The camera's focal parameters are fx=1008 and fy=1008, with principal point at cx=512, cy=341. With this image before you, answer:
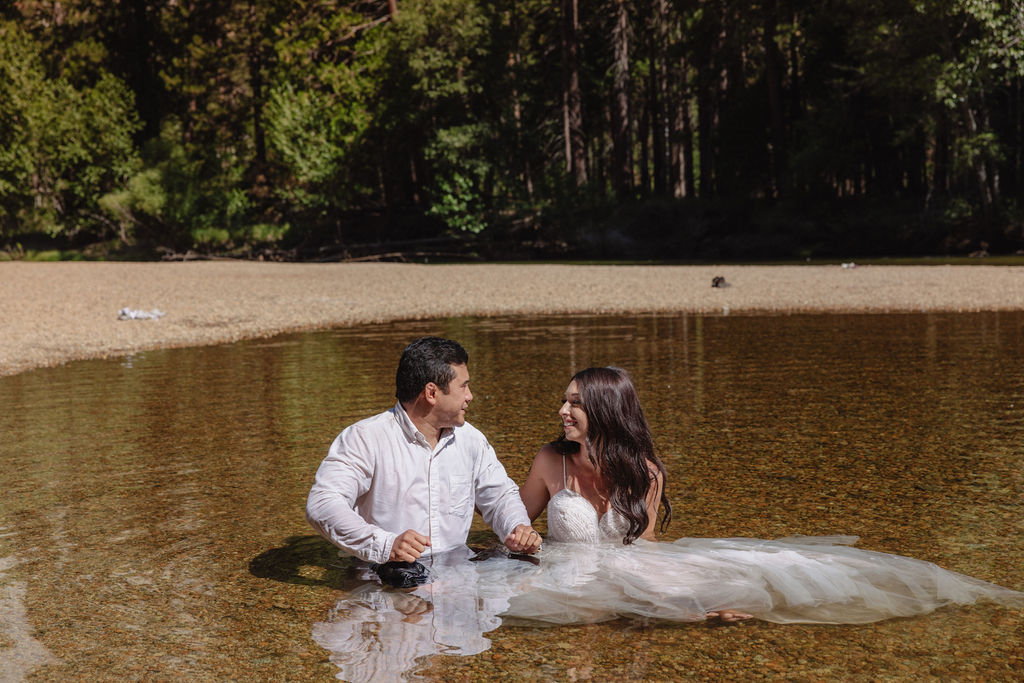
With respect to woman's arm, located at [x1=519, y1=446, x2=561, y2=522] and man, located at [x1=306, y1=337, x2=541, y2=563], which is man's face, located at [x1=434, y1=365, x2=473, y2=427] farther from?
woman's arm, located at [x1=519, y1=446, x2=561, y2=522]

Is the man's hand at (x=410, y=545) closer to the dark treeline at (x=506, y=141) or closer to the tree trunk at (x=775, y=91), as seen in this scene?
the dark treeline at (x=506, y=141)

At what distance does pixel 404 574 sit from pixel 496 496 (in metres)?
0.71

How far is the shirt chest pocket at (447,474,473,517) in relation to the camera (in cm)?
546

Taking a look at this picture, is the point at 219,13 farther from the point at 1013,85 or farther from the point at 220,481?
the point at 220,481

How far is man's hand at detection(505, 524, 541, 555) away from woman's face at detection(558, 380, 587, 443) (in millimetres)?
586

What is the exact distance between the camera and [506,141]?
50.0 metres

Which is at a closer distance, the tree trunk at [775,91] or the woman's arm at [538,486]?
the woman's arm at [538,486]

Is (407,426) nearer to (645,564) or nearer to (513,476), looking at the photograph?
(645,564)

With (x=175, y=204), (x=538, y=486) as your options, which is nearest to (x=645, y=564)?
(x=538, y=486)

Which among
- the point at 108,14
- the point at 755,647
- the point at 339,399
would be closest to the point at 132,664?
the point at 755,647

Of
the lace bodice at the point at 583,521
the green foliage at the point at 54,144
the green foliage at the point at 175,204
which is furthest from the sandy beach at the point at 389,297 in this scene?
the green foliage at the point at 54,144

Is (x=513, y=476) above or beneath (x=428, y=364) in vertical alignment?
beneath

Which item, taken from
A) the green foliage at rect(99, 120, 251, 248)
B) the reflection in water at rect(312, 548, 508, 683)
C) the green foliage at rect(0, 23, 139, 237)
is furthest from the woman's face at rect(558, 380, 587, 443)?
the green foliage at rect(0, 23, 139, 237)

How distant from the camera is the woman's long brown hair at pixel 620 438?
5461mm
